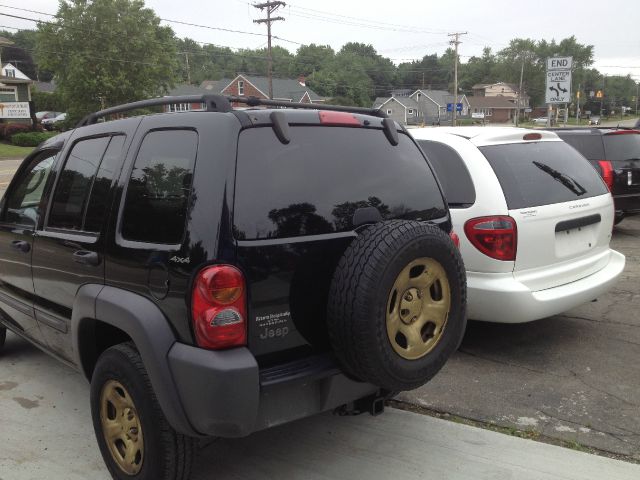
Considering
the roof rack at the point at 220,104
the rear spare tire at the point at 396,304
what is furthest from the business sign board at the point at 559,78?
the rear spare tire at the point at 396,304

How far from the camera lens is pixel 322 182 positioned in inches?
107

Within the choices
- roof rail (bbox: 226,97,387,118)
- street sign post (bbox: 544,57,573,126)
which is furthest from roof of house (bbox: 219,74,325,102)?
roof rail (bbox: 226,97,387,118)

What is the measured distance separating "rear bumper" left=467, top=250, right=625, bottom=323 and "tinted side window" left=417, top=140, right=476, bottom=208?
563 mm

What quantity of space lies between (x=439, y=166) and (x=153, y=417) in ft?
9.75

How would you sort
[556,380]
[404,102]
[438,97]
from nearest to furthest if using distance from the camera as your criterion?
[556,380] < [404,102] < [438,97]

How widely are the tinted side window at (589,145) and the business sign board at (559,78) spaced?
7.32 metres

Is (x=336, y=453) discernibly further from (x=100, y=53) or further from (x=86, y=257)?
(x=100, y=53)

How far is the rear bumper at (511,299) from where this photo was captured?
4102 millimetres

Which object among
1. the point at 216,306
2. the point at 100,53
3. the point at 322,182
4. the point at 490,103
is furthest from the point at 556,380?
the point at 490,103

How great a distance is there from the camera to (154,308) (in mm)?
2535

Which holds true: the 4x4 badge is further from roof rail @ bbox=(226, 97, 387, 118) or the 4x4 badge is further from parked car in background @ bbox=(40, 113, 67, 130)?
parked car in background @ bbox=(40, 113, 67, 130)

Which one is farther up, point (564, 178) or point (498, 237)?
point (564, 178)

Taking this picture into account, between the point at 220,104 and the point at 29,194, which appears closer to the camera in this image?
the point at 220,104

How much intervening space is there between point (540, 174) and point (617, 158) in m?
5.24
